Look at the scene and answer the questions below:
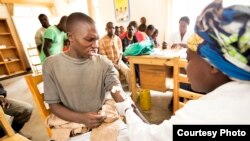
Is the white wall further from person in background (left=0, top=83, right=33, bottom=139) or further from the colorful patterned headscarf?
the colorful patterned headscarf

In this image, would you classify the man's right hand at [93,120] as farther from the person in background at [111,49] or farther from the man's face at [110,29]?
the man's face at [110,29]

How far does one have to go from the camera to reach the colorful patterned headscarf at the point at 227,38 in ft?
1.38

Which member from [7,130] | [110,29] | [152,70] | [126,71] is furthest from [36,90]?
[110,29]

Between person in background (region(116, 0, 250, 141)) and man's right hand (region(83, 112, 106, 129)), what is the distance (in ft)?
1.58

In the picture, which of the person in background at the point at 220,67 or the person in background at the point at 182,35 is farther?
the person in background at the point at 182,35

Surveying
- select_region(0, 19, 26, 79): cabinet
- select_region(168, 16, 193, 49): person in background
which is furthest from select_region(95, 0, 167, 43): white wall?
select_region(0, 19, 26, 79): cabinet

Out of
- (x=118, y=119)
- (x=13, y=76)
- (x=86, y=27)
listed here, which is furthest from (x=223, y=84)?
(x=13, y=76)

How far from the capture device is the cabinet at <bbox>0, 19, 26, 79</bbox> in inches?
210

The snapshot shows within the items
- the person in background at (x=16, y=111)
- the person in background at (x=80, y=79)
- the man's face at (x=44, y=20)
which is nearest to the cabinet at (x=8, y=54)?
the man's face at (x=44, y=20)

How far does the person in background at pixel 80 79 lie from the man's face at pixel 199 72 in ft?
1.79

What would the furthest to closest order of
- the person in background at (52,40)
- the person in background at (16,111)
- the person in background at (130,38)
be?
the person in background at (130,38) → the person in background at (52,40) → the person in background at (16,111)

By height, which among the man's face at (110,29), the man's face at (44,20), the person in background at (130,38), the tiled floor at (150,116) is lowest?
the tiled floor at (150,116)

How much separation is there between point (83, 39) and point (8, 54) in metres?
5.95

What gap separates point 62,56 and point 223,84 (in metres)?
0.93
